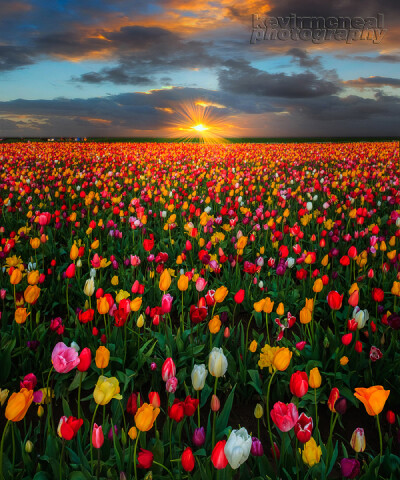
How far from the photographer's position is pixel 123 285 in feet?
12.0

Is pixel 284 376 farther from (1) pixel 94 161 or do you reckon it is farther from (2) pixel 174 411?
(1) pixel 94 161

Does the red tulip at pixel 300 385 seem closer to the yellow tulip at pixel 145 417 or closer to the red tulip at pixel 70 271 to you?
the yellow tulip at pixel 145 417

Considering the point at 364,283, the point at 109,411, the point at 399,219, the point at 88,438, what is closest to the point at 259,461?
the point at 88,438

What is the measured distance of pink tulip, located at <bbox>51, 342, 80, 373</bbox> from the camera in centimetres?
154

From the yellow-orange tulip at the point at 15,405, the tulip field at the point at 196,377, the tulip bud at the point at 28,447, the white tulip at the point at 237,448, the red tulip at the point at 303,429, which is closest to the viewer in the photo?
the white tulip at the point at 237,448

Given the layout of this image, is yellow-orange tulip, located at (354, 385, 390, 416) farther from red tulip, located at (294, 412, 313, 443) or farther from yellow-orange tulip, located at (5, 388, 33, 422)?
yellow-orange tulip, located at (5, 388, 33, 422)

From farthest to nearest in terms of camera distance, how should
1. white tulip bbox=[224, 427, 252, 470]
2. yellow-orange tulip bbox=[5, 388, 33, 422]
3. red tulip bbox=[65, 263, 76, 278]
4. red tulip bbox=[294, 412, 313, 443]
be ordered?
red tulip bbox=[65, 263, 76, 278], red tulip bbox=[294, 412, 313, 443], yellow-orange tulip bbox=[5, 388, 33, 422], white tulip bbox=[224, 427, 252, 470]

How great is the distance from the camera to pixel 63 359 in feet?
5.05

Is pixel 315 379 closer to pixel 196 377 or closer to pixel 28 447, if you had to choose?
pixel 196 377

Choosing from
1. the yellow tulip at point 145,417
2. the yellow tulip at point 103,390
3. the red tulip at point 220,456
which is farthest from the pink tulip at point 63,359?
the red tulip at point 220,456

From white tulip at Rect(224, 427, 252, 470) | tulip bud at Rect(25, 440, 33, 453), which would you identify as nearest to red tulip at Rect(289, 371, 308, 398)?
white tulip at Rect(224, 427, 252, 470)

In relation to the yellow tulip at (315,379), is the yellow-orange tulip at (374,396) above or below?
above

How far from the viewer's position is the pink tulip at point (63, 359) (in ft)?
5.04

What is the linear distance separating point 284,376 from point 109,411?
117 cm
